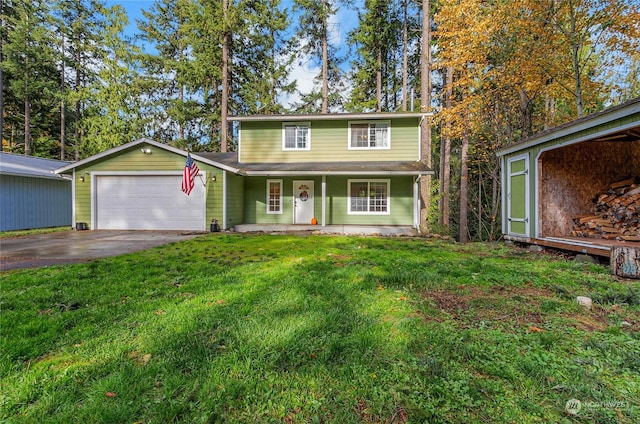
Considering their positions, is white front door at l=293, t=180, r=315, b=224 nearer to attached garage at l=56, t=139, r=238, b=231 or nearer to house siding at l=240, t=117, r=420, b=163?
house siding at l=240, t=117, r=420, b=163

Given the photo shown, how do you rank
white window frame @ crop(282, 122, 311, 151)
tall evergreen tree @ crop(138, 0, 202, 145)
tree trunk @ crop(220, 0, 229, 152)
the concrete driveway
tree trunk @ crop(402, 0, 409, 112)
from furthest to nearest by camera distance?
tall evergreen tree @ crop(138, 0, 202, 145)
tree trunk @ crop(402, 0, 409, 112)
tree trunk @ crop(220, 0, 229, 152)
white window frame @ crop(282, 122, 311, 151)
the concrete driveway

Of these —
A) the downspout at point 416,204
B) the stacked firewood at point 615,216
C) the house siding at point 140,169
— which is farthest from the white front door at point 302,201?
the stacked firewood at point 615,216

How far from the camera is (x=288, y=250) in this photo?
22.2ft

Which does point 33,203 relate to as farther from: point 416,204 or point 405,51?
point 405,51

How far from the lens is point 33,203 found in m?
12.9

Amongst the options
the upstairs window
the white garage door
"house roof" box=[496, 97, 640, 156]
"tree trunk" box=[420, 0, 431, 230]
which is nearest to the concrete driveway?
the white garage door

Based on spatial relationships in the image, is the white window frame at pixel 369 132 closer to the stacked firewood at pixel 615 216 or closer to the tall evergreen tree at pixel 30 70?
the stacked firewood at pixel 615 216

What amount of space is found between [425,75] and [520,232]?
30.4 feet

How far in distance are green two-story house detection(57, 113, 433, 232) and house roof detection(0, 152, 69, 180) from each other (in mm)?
2469

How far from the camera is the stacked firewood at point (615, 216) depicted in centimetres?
597

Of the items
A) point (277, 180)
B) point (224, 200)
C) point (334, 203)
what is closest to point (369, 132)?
point (334, 203)

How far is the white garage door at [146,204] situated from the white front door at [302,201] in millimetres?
3496

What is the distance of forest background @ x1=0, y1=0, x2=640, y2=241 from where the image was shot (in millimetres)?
13641

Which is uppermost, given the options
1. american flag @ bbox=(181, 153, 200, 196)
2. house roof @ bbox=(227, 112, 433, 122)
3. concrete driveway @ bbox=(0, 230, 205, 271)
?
house roof @ bbox=(227, 112, 433, 122)
